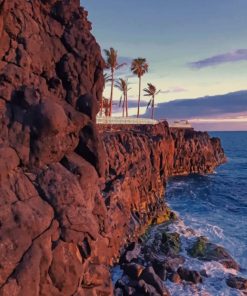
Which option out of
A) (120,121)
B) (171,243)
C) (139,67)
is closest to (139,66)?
(139,67)

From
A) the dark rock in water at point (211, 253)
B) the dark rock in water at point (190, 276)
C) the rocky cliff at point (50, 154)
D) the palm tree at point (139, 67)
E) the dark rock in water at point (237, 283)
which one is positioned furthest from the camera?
the palm tree at point (139, 67)

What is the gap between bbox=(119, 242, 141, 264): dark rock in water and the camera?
94.0 feet

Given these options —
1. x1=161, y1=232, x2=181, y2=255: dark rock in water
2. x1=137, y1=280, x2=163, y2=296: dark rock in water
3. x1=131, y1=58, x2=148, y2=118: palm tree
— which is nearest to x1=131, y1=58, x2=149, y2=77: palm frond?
x1=131, y1=58, x2=148, y2=118: palm tree

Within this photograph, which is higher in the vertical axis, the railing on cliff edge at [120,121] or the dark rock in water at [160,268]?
the railing on cliff edge at [120,121]

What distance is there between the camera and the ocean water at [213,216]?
27034 millimetres

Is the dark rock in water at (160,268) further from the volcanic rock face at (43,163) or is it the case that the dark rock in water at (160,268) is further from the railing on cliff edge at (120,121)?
the railing on cliff edge at (120,121)

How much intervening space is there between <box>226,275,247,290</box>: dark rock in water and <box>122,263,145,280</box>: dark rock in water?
6.77m

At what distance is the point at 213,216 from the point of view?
47500 millimetres

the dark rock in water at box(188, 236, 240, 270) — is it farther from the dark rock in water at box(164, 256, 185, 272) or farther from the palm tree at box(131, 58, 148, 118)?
the palm tree at box(131, 58, 148, 118)

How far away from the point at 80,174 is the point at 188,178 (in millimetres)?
62940

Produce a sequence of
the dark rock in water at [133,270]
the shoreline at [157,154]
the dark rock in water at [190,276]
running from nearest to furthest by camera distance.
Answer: the dark rock in water at [133,270]
the dark rock in water at [190,276]
the shoreline at [157,154]

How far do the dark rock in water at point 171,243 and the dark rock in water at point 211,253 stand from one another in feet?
4.42

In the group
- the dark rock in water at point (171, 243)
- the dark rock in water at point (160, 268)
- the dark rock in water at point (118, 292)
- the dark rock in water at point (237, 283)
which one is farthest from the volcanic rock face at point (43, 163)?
the dark rock in water at point (171, 243)

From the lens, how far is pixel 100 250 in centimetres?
2042
